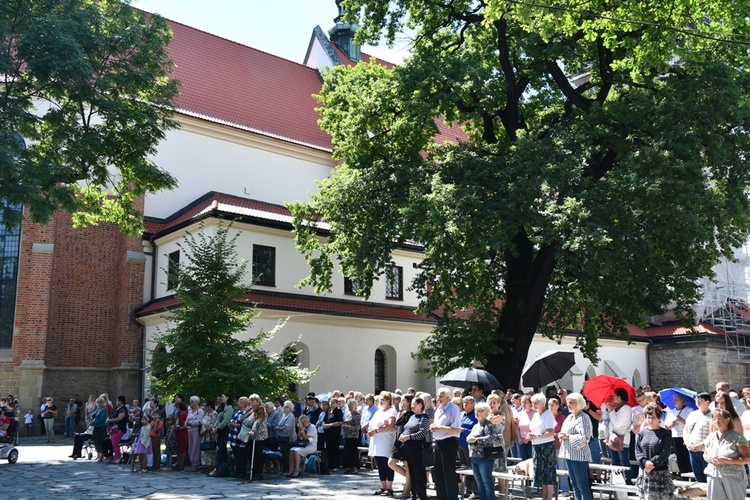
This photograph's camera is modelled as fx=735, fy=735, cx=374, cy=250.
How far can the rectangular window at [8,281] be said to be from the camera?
88.5 feet

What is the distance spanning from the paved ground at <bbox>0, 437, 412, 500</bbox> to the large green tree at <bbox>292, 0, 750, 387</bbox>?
219 inches

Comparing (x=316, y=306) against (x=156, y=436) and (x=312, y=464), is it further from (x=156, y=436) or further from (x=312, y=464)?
(x=312, y=464)

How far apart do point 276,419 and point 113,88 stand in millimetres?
9336

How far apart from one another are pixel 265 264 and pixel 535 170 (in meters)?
11.9

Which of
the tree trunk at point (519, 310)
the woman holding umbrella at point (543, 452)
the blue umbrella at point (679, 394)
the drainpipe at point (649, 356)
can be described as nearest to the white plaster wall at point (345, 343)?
the tree trunk at point (519, 310)

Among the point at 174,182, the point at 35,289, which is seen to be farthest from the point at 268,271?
the point at 35,289

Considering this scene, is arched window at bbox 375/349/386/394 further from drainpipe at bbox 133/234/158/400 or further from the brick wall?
the brick wall

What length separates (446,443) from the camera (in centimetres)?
1116

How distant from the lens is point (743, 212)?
17.8 m

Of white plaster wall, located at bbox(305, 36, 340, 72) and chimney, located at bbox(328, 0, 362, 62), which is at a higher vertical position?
chimney, located at bbox(328, 0, 362, 62)

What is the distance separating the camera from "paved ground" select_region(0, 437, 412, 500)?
41.3 ft

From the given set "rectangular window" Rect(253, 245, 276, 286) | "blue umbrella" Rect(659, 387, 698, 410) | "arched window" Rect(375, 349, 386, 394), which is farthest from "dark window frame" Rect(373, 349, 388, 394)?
"blue umbrella" Rect(659, 387, 698, 410)

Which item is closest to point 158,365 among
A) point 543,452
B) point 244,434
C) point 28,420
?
point 244,434

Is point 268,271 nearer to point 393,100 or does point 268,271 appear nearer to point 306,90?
point 393,100
